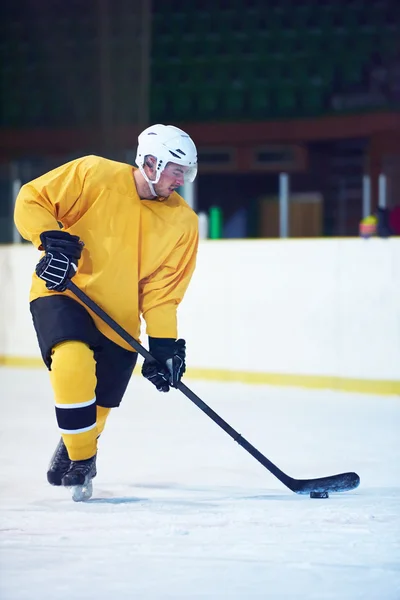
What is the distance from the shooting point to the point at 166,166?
7.73ft

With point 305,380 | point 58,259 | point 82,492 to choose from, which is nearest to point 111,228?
point 58,259

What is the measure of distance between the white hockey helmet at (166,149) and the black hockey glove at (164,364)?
1.28 feet

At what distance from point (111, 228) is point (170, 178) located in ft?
0.57

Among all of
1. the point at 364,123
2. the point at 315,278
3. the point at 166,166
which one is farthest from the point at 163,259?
the point at 364,123

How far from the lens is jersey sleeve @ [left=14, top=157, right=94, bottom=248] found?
233cm

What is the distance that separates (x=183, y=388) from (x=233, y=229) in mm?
3452

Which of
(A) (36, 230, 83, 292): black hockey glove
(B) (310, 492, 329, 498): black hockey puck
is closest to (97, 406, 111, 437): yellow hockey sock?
(A) (36, 230, 83, 292): black hockey glove

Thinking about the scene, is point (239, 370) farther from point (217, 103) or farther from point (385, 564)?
point (217, 103)

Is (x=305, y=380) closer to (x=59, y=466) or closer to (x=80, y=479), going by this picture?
(x=59, y=466)

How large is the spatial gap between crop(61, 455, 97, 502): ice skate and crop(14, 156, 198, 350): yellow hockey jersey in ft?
1.00

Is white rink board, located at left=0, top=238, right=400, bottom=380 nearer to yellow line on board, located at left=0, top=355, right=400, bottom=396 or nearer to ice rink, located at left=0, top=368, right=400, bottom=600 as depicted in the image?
yellow line on board, located at left=0, top=355, right=400, bottom=396

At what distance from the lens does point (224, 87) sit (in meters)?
9.32

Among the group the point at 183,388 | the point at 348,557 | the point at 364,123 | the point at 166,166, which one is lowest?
the point at 348,557

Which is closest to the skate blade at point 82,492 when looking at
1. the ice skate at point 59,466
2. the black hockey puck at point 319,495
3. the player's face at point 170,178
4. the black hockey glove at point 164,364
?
the ice skate at point 59,466
